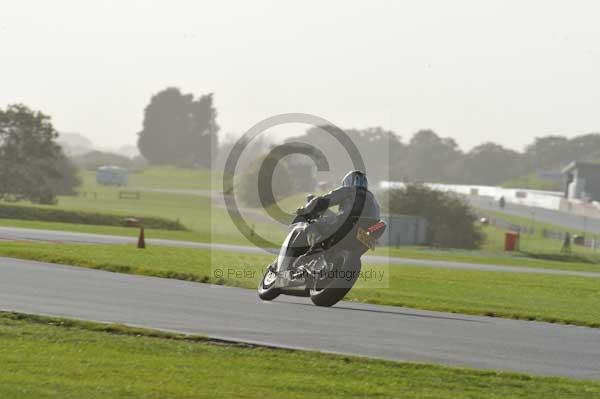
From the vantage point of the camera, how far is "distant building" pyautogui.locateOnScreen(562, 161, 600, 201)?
148000 millimetres

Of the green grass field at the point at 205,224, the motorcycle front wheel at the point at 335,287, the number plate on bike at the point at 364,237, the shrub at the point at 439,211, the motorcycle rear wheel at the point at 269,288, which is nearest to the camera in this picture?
the number plate on bike at the point at 364,237

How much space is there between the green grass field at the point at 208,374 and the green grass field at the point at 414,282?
7593mm

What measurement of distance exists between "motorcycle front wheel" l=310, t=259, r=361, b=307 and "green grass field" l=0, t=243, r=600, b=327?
2824mm

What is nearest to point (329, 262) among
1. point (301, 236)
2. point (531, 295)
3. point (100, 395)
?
point (301, 236)

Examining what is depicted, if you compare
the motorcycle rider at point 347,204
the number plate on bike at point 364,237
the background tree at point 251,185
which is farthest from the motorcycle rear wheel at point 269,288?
the background tree at point 251,185

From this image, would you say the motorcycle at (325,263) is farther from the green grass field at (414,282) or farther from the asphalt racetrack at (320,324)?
the green grass field at (414,282)

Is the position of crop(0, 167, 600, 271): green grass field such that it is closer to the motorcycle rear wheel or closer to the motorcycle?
the motorcycle rear wheel

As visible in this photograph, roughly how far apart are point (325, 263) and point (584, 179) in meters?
139

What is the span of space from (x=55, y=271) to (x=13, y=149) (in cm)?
5031

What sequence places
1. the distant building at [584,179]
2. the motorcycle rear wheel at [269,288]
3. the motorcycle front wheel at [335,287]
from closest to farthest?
the motorcycle front wheel at [335,287]
the motorcycle rear wheel at [269,288]
the distant building at [584,179]

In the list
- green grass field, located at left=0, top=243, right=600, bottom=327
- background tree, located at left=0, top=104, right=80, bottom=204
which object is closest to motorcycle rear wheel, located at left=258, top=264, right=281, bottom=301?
green grass field, located at left=0, top=243, right=600, bottom=327

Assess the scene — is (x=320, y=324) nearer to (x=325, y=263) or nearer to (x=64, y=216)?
(x=325, y=263)

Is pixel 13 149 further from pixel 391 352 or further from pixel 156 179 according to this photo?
pixel 156 179

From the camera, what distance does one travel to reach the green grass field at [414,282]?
19953 millimetres
